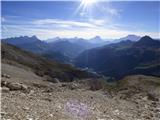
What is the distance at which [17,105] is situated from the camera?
495 inches

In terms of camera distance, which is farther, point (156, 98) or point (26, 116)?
point (156, 98)

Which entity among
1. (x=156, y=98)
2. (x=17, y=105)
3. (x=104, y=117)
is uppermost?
(x=17, y=105)

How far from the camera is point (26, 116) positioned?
10.9 meters

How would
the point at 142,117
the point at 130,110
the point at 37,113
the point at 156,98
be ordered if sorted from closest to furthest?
the point at 37,113, the point at 142,117, the point at 130,110, the point at 156,98

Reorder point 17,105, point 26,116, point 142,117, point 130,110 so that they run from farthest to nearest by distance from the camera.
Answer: point 130,110, point 142,117, point 17,105, point 26,116

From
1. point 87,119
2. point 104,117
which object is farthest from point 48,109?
point 104,117

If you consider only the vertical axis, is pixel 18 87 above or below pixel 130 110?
above

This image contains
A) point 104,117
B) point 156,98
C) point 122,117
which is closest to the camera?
point 104,117

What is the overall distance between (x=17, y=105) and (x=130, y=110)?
8.20m

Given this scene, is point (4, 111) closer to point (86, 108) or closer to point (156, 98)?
point (86, 108)

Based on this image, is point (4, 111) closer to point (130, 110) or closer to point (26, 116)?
point (26, 116)

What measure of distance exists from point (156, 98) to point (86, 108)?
11.8 meters

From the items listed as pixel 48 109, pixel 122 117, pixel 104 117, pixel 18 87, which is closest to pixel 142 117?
pixel 122 117

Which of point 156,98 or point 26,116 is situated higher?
point 26,116
